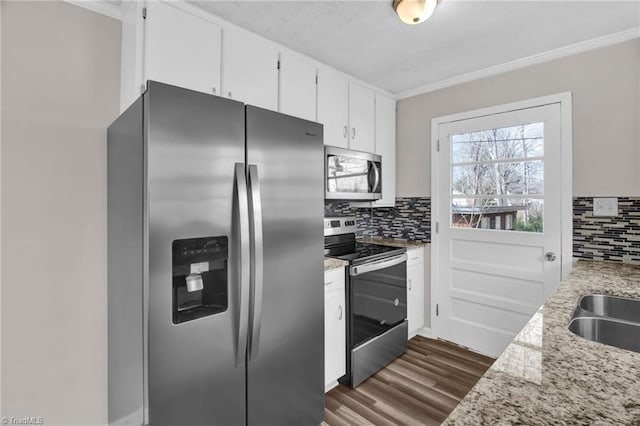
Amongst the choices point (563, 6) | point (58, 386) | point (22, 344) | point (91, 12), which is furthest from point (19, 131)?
point (563, 6)

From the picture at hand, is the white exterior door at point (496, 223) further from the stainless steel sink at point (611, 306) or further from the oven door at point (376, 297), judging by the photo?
the stainless steel sink at point (611, 306)

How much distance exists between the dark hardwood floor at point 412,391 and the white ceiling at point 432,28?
2.42 m

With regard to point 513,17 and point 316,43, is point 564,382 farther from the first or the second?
point 316,43

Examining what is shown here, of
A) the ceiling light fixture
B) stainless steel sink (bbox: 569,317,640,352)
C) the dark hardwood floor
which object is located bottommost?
the dark hardwood floor

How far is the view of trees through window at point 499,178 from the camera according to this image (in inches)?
95.9

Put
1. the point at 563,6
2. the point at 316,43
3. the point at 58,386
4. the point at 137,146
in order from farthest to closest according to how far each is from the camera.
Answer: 1. the point at 316,43
2. the point at 563,6
3. the point at 58,386
4. the point at 137,146

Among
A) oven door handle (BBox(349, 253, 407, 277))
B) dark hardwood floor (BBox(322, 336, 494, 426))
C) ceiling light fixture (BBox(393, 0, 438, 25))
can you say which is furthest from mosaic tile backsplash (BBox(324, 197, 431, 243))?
ceiling light fixture (BBox(393, 0, 438, 25))

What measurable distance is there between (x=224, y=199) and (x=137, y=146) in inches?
15.5

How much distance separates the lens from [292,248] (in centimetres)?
163

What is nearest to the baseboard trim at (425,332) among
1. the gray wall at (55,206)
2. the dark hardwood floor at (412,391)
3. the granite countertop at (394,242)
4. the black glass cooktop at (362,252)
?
the dark hardwood floor at (412,391)

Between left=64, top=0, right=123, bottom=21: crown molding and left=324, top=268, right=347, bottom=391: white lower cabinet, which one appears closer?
left=64, top=0, right=123, bottom=21: crown molding

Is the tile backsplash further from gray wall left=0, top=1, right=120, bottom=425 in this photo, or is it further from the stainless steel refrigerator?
gray wall left=0, top=1, right=120, bottom=425

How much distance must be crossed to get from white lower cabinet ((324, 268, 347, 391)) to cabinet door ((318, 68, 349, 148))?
1061 millimetres

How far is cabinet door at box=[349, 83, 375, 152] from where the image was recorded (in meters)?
2.70
